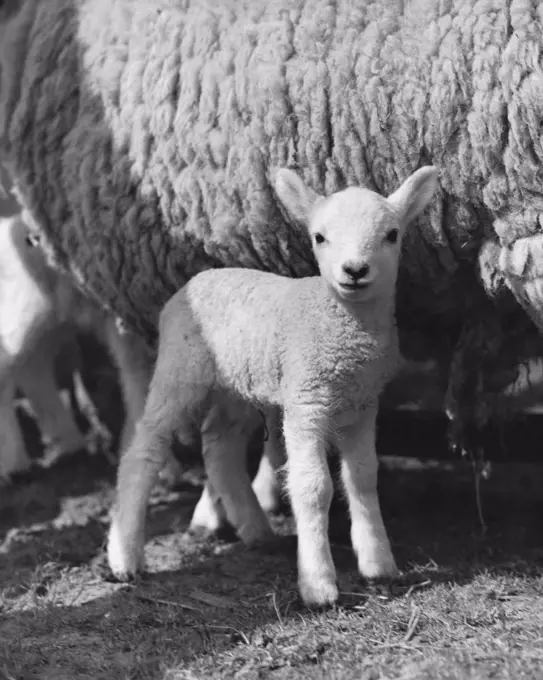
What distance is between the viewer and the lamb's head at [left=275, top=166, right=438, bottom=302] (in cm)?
349

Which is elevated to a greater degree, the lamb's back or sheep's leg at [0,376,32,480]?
the lamb's back

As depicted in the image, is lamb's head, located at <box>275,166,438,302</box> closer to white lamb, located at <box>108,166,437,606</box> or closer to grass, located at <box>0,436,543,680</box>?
white lamb, located at <box>108,166,437,606</box>

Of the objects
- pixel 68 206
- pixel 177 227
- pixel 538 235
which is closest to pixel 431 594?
pixel 538 235

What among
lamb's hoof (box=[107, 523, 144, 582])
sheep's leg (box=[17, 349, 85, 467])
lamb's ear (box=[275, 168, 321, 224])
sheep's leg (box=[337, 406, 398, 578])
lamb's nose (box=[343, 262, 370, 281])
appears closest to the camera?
lamb's nose (box=[343, 262, 370, 281])

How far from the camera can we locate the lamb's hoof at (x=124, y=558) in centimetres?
415

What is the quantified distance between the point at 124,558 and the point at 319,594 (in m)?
0.87

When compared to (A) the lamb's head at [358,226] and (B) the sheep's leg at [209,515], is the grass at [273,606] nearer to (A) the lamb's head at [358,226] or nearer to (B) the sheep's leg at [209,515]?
(B) the sheep's leg at [209,515]

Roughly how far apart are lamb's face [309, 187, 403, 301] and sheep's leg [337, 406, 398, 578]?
529 mm

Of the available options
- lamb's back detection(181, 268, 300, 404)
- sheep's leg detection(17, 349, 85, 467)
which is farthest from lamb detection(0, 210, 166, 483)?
lamb's back detection(181, 268, 300, 404)

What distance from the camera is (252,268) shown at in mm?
4547

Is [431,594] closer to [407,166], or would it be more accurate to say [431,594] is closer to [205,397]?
[205,397]

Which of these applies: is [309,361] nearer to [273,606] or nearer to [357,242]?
[357,242]

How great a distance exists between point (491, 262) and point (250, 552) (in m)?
1.50

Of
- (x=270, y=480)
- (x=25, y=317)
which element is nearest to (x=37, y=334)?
(x=25, y=317)
